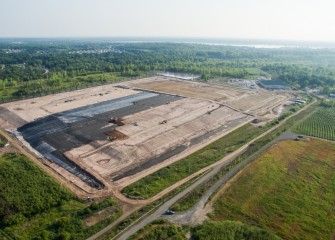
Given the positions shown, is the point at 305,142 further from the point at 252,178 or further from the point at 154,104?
the point at 154,104

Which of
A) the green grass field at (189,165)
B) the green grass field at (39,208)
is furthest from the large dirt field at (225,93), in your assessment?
the green grass field at (39,208)

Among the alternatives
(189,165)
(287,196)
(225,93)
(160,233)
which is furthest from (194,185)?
(225,93)

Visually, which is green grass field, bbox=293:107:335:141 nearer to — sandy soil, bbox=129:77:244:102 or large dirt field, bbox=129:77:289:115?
large dirt field, bbox=129:77:289:115

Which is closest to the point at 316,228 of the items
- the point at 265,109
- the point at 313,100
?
the point at 265,109

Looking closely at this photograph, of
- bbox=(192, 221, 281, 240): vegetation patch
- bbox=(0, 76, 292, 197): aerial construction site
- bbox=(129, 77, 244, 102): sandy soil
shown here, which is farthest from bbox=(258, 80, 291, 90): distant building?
bbox=(192, 221, 281, 240): vegetation patch

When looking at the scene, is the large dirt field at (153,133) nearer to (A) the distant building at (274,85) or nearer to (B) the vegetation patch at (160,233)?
(B) the vegetation patch at (160,233)
